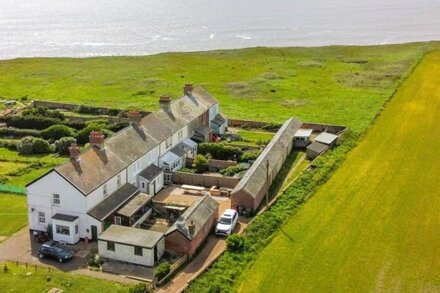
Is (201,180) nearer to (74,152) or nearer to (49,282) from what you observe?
(74,152)

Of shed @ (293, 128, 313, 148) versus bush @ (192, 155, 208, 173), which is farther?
shed @ (293, 128, 313, 148)

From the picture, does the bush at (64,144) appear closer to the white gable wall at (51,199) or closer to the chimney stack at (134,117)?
the chimney stack at (134,117)

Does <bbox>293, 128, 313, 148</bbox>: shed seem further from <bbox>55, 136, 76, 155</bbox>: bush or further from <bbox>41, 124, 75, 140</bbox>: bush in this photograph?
<bbox>41, 124, 75, 140</bbox>: bush

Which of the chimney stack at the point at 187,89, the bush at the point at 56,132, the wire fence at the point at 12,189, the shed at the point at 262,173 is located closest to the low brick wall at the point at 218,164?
the shed at the point at 262,173

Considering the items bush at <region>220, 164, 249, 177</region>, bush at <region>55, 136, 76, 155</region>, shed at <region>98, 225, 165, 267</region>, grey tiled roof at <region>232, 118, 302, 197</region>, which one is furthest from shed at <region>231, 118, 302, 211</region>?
bush at <region>55, 136, 76, 155</region>

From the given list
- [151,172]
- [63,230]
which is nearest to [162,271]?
[63,230]
